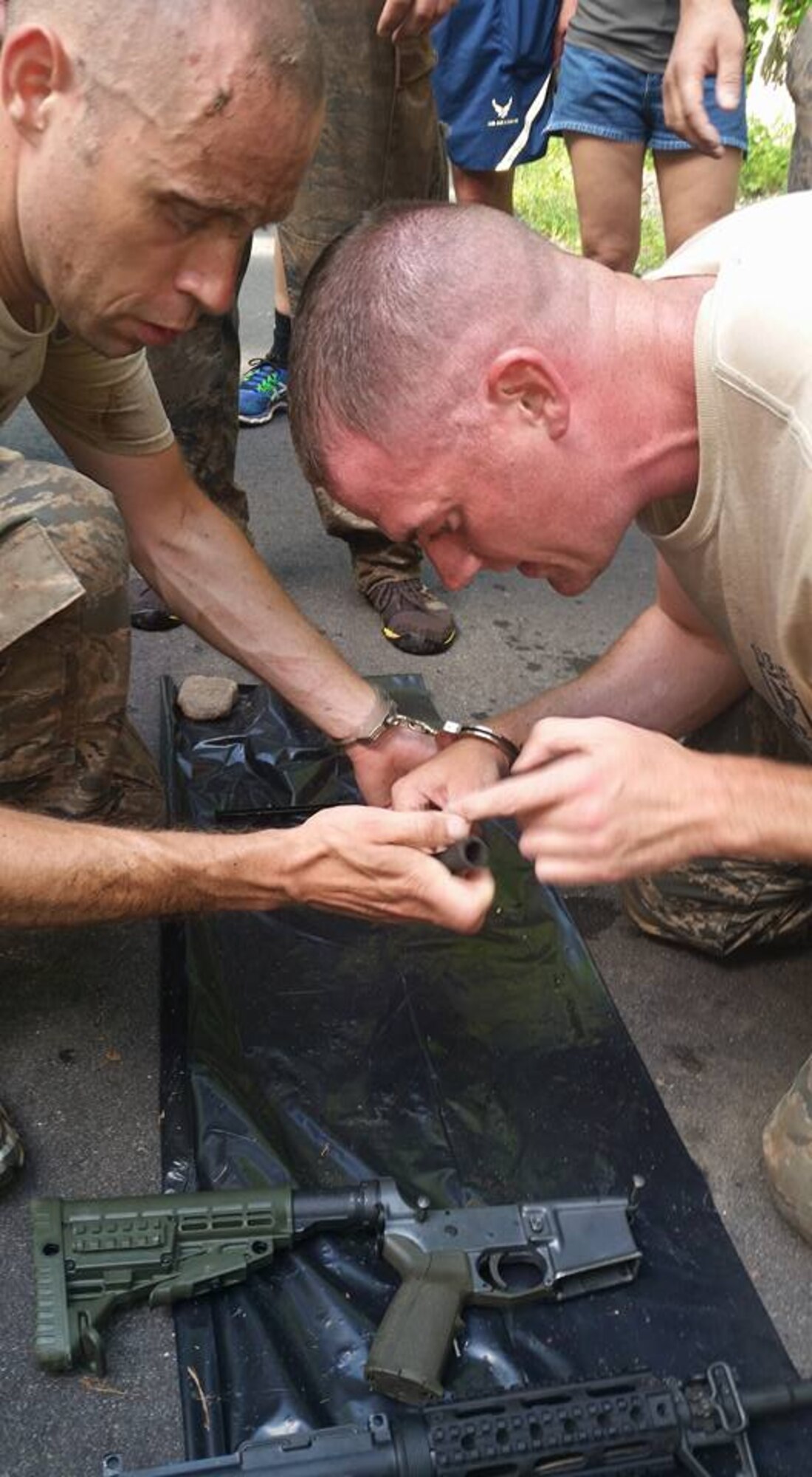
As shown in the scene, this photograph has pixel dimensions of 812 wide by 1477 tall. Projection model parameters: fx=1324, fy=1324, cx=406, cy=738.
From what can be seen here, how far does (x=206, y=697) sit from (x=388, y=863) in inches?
50.5

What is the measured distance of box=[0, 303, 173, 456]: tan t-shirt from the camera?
2.38m

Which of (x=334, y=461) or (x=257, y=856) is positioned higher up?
(x=334, y=461)

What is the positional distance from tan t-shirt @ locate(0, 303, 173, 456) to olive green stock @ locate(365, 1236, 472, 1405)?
1498 millimetres

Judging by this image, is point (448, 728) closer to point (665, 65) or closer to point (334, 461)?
point (334, 461)

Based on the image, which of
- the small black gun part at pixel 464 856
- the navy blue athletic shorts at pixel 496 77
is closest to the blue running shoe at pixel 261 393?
the navy blue athletic shorts at pixel 496 77

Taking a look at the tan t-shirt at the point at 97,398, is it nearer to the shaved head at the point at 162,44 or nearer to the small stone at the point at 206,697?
the shaved head at the point at 162,44

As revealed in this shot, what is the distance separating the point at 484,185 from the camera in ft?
14.6

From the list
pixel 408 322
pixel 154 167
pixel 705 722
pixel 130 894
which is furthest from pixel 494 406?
pixel 705 722

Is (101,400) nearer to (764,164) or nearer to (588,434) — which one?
(588,434)

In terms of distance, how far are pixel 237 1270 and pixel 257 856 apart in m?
0.58

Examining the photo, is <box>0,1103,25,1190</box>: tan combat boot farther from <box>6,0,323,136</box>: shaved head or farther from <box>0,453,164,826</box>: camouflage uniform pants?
<box>6,0,323,136</box>: shaved head

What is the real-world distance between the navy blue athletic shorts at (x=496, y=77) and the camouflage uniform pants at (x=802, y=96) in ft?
3.25

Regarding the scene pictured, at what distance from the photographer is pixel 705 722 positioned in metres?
2.54

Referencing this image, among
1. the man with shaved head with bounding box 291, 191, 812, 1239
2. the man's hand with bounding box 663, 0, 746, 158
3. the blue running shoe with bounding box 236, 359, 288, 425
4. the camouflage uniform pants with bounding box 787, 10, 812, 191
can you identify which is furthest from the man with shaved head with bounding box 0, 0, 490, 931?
the blue running shoe with bounding box 236, 359, 288, 425
